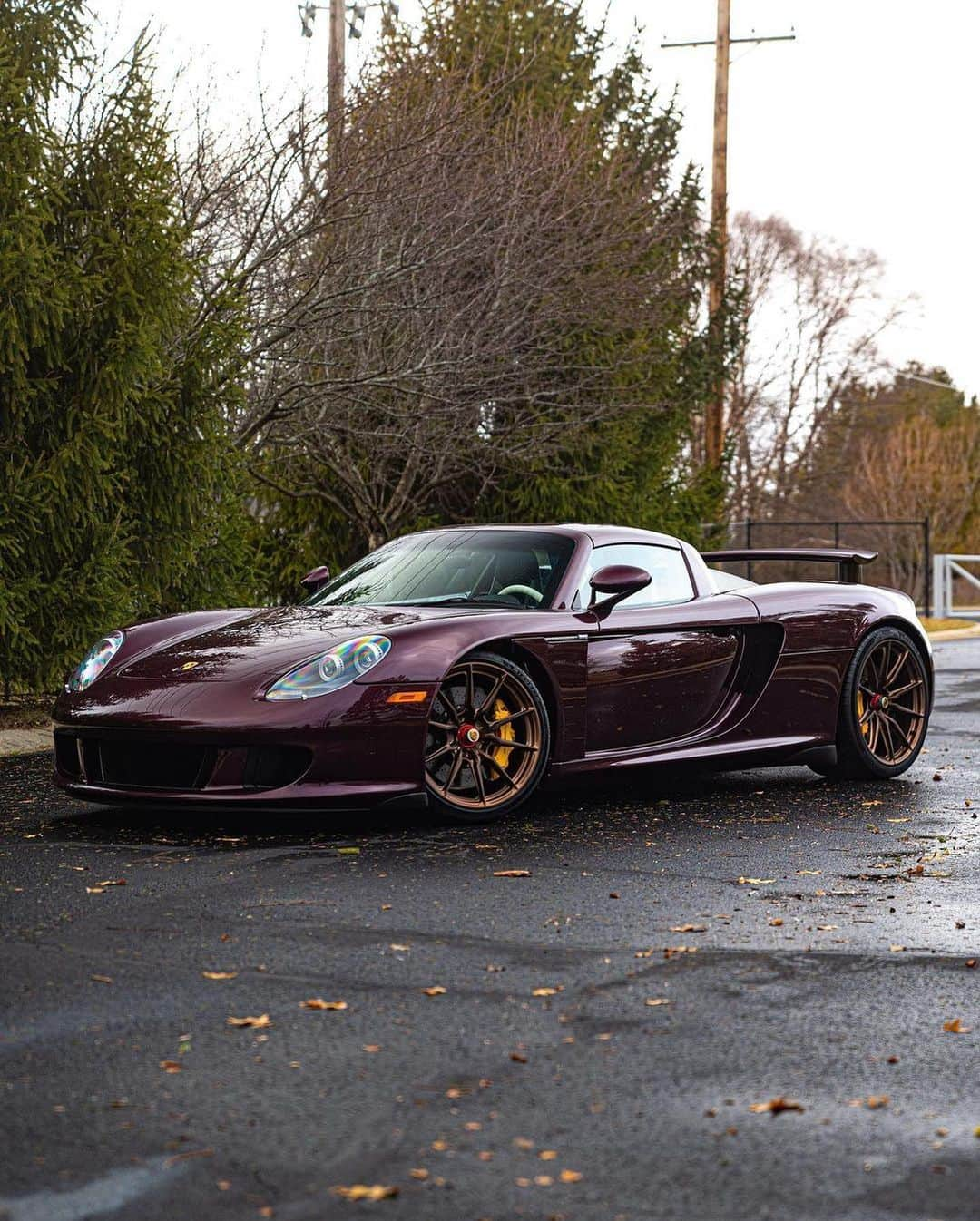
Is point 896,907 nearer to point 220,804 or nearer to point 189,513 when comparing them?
point 220,804

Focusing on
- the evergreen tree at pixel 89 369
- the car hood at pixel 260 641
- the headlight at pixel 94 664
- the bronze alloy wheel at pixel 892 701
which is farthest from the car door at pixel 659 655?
the evergreen tree at pixel 89 369

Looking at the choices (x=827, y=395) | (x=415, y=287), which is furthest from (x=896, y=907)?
(x=827, y=395)

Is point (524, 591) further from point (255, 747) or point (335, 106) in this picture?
point (335, 106)

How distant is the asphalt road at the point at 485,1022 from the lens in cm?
343

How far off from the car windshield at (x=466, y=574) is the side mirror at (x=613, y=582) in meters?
0.22

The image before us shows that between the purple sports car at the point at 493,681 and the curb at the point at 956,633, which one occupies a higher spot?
the purple sports car at the point at 493,681

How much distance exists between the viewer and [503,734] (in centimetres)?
802

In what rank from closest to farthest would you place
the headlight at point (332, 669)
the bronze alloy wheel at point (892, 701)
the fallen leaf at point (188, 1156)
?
the fallen leaf at point (188, 1156) → the headlight at point (332, 669) → the bronze alloy wheel at point (892, 701)

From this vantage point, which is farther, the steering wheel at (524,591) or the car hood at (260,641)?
the steering wheel at (524,591)

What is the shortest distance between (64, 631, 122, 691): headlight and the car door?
2119 millimetres

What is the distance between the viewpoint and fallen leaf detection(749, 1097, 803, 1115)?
3.84m

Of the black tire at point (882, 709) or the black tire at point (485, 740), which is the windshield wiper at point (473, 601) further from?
the black tire at point (882, 709)

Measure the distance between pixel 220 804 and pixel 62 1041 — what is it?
3.08 m

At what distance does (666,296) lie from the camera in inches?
843
